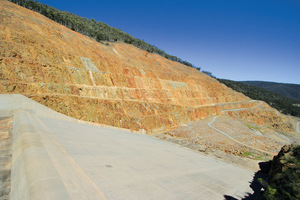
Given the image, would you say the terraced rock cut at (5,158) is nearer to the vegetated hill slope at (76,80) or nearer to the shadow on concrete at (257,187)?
the vegetated hill slope at (76,80)

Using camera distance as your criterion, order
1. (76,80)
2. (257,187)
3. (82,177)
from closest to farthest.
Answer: (82,177), (257,187), (76,80)

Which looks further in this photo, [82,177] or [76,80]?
[76,80]

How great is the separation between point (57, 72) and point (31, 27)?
35.0 ft

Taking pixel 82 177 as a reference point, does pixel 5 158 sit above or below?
above

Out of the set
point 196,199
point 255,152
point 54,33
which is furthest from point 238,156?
point 54,33

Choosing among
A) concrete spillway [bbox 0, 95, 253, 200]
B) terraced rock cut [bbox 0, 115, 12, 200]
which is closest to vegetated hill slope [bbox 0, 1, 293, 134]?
concrete spillway [bbox 0, 95, 253, 200]

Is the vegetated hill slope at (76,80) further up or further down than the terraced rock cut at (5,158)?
further up

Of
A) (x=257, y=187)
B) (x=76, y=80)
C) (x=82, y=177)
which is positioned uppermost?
(x=76, y=80)

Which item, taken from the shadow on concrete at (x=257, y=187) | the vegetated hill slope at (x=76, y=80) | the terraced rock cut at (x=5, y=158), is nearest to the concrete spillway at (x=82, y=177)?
the terraced rock cut at (x=5, y=158)

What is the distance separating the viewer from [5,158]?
5.79 metres

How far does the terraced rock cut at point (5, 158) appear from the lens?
4.41 m

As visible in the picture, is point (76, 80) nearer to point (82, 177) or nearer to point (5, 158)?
point (5, 158)

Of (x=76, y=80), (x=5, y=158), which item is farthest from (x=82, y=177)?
(x=76, y=80)

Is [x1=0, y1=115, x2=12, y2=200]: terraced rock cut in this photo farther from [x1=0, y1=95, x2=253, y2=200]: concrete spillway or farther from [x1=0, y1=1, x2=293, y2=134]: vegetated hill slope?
[x1=0, y1=1, x2=293, y2=134]: vegetated hill slope
